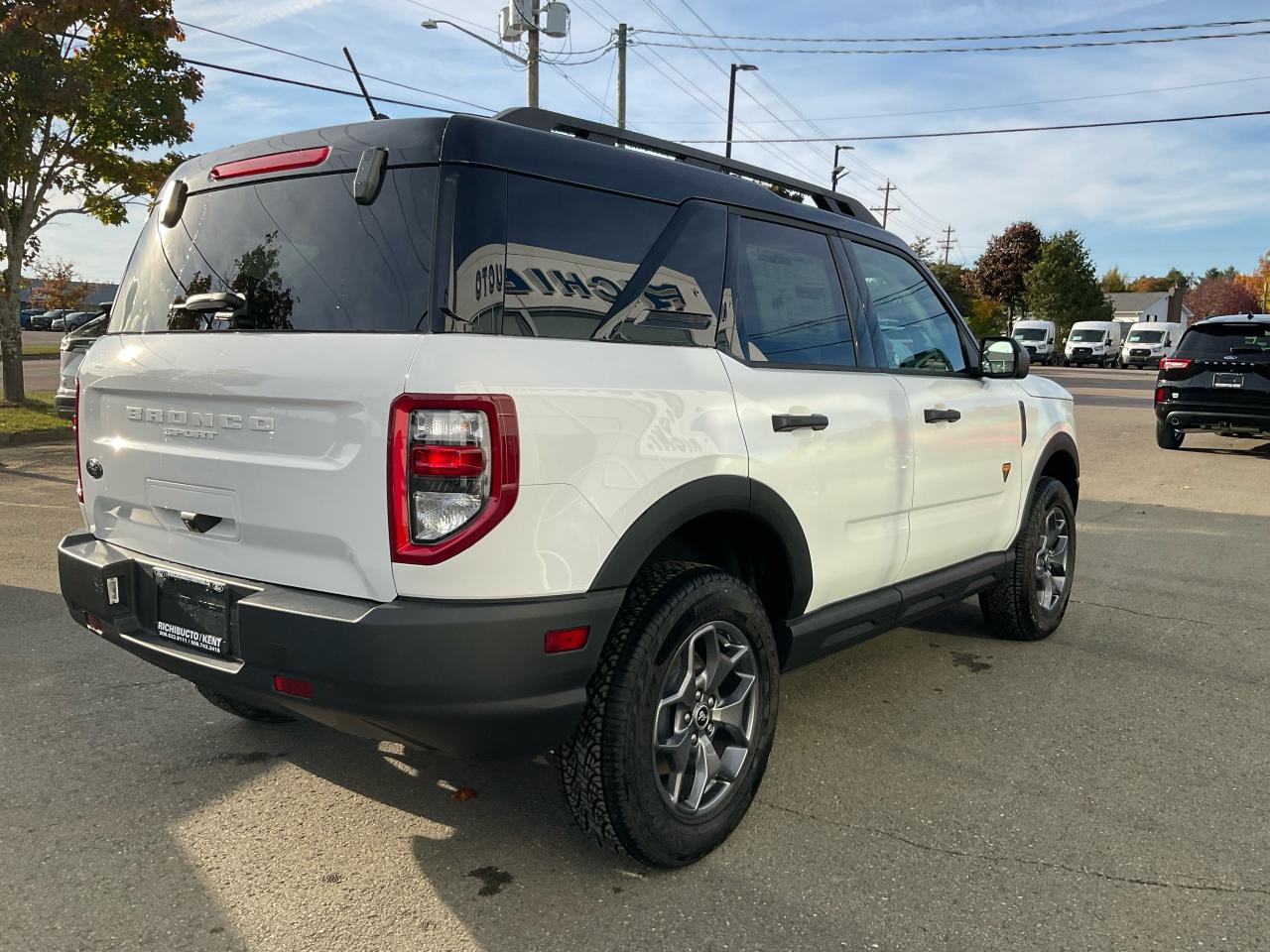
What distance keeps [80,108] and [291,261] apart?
12914 millimetres

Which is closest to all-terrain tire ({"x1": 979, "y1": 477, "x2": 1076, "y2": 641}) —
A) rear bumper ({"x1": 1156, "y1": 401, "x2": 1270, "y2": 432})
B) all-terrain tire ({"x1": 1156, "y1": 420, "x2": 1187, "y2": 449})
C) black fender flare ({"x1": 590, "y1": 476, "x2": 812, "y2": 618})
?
black fender flare ({"x1": 590, "y1": 476, "x2": 812, "y2": 618})

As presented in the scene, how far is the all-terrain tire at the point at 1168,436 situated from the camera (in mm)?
13742

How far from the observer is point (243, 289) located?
2.79 metres

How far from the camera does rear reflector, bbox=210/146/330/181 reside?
2713mm

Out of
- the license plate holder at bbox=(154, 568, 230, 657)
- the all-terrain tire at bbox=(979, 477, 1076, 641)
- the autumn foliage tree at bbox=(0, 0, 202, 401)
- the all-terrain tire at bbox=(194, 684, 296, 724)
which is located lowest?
the all-terrain tire at bbox=(194, 684, 296, 724)

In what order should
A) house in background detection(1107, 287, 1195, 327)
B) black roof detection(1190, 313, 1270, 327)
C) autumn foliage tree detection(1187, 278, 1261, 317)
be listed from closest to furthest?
black roof detection(1190, 313, 1270, 327), house in background detection(1107, 287, 1195, 327), autumn foliage tree detection(1187, 278, 1261, 317)

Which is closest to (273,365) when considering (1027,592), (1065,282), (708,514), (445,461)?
(445,461)

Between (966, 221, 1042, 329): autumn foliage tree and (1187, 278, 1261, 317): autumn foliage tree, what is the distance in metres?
27.6

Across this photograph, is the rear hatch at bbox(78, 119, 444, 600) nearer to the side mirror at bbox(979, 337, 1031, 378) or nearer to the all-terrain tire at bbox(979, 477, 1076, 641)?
the side mirror at bbox(979, 337, 1031, 378)

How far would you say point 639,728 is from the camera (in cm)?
263

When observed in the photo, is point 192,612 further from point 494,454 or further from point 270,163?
point 270,163

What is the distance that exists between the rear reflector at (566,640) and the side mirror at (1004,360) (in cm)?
266

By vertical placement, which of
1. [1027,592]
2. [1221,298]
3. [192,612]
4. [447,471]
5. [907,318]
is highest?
[1221,298]

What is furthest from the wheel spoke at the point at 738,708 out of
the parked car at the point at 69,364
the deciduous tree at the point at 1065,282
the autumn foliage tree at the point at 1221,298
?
the autumn foliage tree at the point at 1221,298
